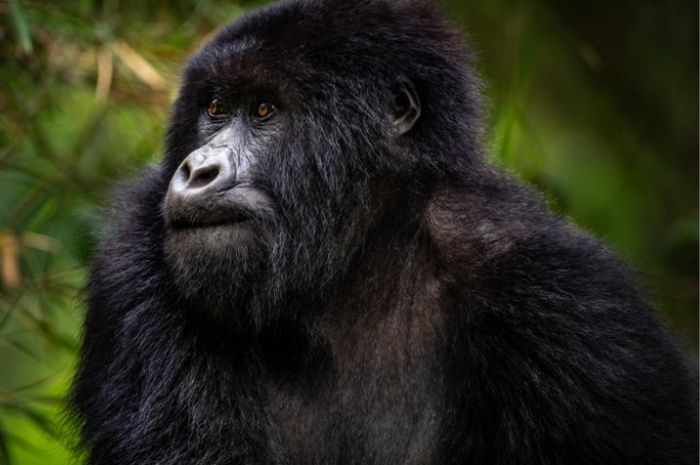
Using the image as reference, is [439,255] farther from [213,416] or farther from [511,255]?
[213,416]

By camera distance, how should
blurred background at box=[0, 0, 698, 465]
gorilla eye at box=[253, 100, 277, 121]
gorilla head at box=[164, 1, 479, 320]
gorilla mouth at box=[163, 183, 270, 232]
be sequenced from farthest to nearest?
blurred background at box=[0, 0, 698, 465] → gorilla eye at box=[253, 100, 277, 121] → gorilla head at box=[164, 1, 479, 320] → gorilla mouth at box=[163, 183, 270, 232]

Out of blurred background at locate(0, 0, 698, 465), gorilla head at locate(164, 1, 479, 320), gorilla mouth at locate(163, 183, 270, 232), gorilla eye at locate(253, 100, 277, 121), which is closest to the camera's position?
gorilla mouth at locate(163, 183, 270, 232)

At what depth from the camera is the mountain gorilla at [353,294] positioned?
148 inches

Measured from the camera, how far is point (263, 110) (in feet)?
13.3

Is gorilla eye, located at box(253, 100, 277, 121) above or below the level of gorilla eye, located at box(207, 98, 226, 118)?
above

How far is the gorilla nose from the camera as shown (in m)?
3.75

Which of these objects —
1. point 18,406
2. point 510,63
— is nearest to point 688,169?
point 510,63

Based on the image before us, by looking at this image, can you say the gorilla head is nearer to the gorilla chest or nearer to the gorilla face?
the gorilla face

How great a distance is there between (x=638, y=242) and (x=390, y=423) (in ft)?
12.9

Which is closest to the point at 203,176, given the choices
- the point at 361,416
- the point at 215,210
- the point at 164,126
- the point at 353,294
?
the point at 215,210

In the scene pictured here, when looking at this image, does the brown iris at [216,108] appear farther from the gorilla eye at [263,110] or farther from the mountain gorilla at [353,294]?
the gorilla eye at [263,110]

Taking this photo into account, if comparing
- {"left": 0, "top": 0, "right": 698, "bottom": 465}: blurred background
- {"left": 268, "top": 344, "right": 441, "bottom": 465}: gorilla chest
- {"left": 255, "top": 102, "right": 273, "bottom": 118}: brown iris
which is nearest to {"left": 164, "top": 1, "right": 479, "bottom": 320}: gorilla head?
{"left": 255, "top": 102, "right": 273, "bottom": 118}: brown iris

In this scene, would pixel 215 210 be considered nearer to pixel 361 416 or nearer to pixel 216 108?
pixel 216 108

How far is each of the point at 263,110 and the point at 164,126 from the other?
1.27 meters
